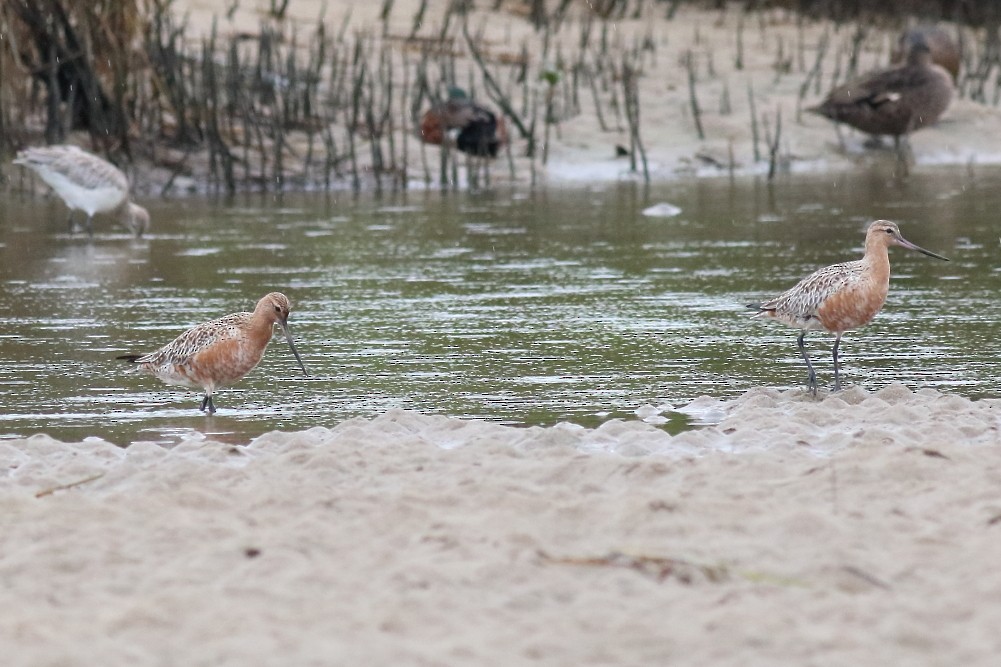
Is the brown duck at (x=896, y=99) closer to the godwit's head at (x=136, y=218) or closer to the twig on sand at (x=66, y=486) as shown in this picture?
the godwit's head at (x=136, y=218)

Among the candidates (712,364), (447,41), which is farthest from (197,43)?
(712,364)

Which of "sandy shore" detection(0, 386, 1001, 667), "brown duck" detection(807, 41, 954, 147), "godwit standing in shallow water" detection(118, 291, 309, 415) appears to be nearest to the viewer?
"sandy shore" detection(0, 386, 1001, 667)

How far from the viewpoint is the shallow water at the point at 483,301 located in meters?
8.20

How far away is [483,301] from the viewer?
11.1 m

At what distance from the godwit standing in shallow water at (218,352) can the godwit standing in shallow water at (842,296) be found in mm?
2540

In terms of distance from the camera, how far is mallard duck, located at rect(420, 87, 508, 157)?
64.3ft

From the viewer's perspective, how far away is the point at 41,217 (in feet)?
55.2

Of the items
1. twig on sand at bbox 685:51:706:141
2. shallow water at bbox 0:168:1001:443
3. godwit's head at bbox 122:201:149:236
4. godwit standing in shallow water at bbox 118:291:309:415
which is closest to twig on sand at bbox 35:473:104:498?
shallow water at bbox 0:168:1001:443

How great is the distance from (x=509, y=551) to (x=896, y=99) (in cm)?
1658

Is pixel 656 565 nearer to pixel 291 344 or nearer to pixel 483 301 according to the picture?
pixel 291 344

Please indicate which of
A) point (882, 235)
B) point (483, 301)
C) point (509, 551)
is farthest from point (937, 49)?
point (509, 551)

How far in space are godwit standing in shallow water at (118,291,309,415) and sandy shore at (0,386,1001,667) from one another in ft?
3.39

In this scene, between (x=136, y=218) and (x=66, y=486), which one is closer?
(x=66, y=486)

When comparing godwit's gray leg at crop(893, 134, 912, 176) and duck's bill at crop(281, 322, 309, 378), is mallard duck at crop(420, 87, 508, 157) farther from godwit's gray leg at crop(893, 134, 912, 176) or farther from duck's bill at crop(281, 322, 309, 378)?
duck's bill at crop(281, 322, 309, 378)
